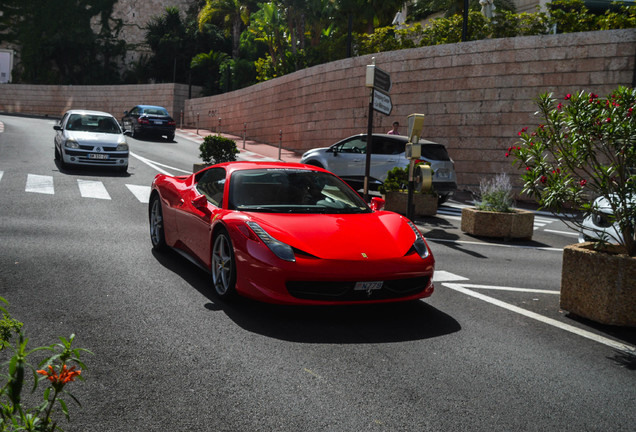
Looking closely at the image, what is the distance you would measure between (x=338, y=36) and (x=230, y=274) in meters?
31.8

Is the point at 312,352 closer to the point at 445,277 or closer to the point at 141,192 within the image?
the point at 445,277

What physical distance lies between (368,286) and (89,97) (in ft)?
200

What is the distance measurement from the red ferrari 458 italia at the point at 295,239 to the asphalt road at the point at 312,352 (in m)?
0.29

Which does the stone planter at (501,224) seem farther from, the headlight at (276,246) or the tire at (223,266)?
the headlight at (276,246)

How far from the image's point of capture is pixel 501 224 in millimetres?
11602

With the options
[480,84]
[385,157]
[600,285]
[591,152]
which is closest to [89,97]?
[480,84]

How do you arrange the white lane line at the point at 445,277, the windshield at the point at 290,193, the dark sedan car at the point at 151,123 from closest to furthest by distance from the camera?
the windshield at the point at 290,193
the white lane line at the point at 445,277
the dark sedan car at the point at 151,123

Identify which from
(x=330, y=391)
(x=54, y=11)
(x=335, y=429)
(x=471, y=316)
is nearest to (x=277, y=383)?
(x=330, y=391)

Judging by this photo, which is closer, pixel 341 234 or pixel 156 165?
pixel 341 234

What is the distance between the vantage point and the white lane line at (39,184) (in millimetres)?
13941

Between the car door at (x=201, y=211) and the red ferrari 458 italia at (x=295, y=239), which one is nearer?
the red ferrari 458 italia at (x=295, y=239)

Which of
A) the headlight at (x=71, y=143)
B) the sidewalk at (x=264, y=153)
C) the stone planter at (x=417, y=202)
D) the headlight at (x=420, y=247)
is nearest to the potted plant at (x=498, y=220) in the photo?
the stone planter at (x=417, y=202)

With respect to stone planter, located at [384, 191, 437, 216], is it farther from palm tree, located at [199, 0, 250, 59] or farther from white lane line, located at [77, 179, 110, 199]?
palm tree, located at [199, 0, 250, 59]

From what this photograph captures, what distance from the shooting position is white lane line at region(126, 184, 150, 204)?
1386 cm
